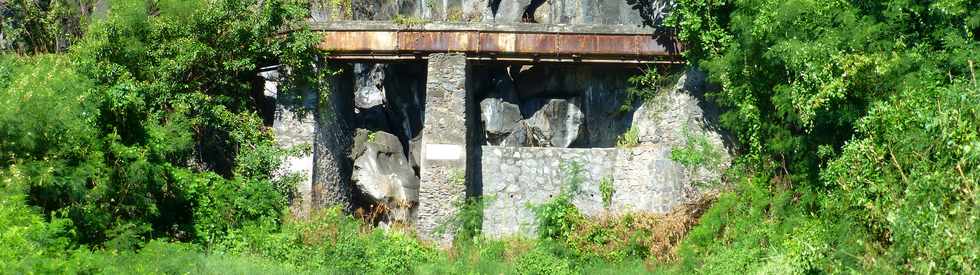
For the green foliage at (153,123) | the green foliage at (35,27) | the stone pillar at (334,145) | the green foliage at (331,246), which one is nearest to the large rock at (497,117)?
the stone pillar at (334,145)

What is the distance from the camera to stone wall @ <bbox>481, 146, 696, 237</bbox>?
19.3m

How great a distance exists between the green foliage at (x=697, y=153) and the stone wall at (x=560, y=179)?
0.21 m

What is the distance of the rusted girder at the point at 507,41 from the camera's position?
19750 millimetres

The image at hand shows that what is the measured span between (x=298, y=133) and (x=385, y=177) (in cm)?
203

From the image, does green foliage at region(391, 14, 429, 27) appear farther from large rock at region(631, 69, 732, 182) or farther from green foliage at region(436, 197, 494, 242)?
large rock at region(631, 69, 732, 182)

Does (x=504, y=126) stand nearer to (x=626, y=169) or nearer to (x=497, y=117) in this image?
(x=497, y=117)

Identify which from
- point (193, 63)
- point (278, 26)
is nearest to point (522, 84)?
point (278, 26)

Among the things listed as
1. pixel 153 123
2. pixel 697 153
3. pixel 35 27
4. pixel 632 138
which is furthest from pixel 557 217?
pixel 35 27

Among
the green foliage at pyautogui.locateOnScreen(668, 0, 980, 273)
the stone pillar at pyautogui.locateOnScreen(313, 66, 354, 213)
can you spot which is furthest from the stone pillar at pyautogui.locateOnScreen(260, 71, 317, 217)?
the green foliage at pyautogui.locateOnScreen(668, 0, 980, 273)

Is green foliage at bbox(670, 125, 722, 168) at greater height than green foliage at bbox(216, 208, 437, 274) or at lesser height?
greater

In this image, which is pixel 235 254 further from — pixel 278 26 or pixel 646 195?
pixel 646 195

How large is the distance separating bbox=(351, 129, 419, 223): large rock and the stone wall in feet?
5.77

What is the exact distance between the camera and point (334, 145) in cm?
2062

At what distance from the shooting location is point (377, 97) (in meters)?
22.6
